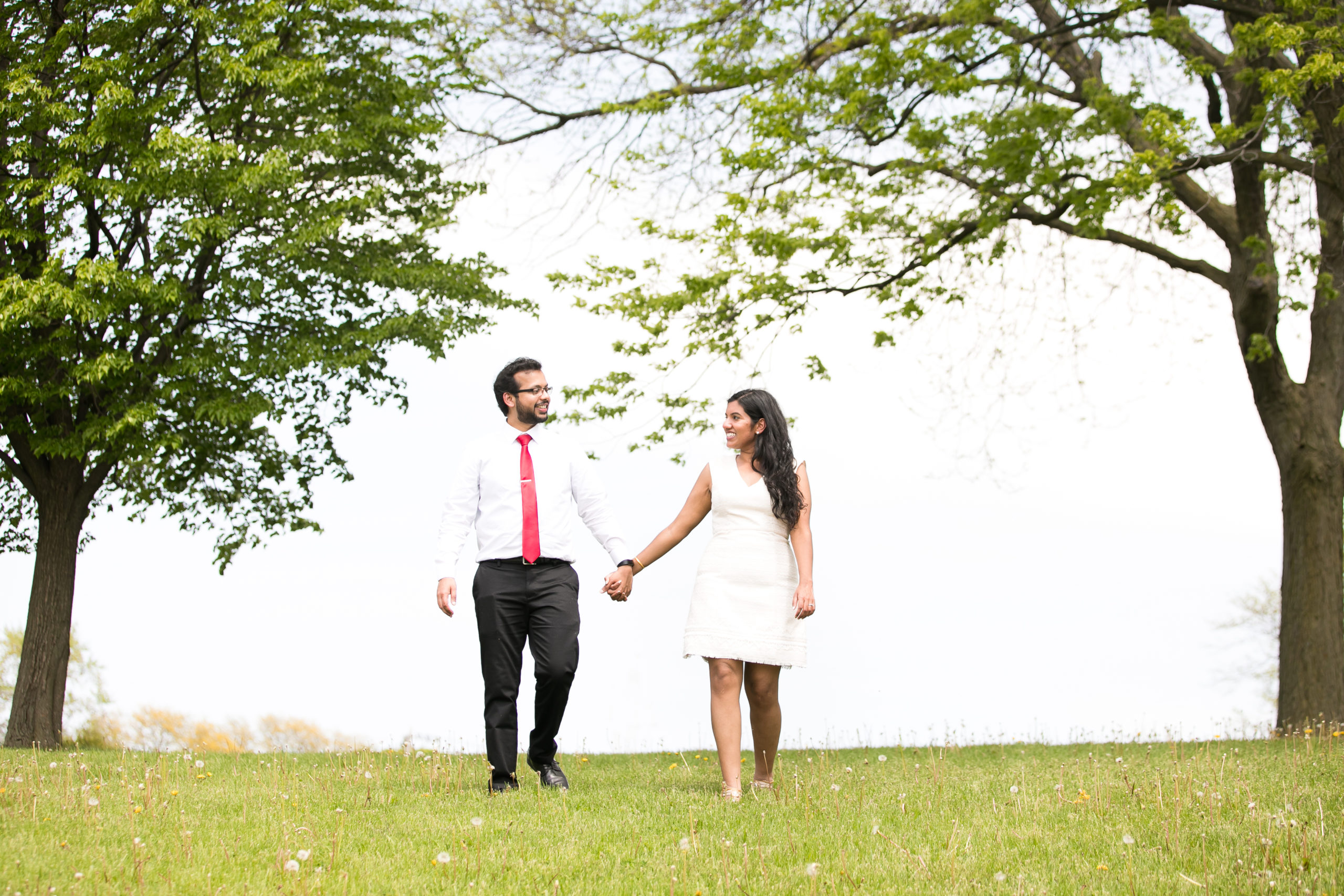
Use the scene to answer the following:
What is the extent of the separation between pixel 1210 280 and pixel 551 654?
38.1 ft

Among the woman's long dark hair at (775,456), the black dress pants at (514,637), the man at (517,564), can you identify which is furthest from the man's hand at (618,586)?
the woman's long dark hair at (775,456)

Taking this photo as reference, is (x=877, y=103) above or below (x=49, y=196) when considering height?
above

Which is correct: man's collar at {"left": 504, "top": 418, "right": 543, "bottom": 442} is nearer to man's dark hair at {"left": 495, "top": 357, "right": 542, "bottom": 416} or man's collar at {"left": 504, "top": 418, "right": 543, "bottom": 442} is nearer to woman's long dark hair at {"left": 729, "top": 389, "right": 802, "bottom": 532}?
man's dark hair at {"left": 495, "top": 357, "right": 542, "bottom": 416}

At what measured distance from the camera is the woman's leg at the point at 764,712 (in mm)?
7105

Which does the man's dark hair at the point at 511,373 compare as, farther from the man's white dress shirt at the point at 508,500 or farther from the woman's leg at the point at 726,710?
the woman's leg at the point at 726,710

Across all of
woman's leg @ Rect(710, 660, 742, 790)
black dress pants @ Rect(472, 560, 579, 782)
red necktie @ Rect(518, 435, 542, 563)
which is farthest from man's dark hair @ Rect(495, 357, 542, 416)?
woman's leg @ Rect(710, 660, 742, 790)

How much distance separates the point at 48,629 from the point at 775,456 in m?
11.5

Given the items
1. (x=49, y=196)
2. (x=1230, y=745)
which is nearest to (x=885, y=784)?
(x=1230, y=745)

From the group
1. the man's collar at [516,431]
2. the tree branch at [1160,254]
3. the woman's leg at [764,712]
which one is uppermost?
the tree branch at [1160,254]

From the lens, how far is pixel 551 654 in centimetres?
751

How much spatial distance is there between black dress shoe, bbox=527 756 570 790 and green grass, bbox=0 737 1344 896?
0.55 feet

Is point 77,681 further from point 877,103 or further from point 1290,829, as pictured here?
point 1290,829

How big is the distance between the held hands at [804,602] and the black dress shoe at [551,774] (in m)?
2.15

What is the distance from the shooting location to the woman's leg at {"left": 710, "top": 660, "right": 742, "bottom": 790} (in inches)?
275
